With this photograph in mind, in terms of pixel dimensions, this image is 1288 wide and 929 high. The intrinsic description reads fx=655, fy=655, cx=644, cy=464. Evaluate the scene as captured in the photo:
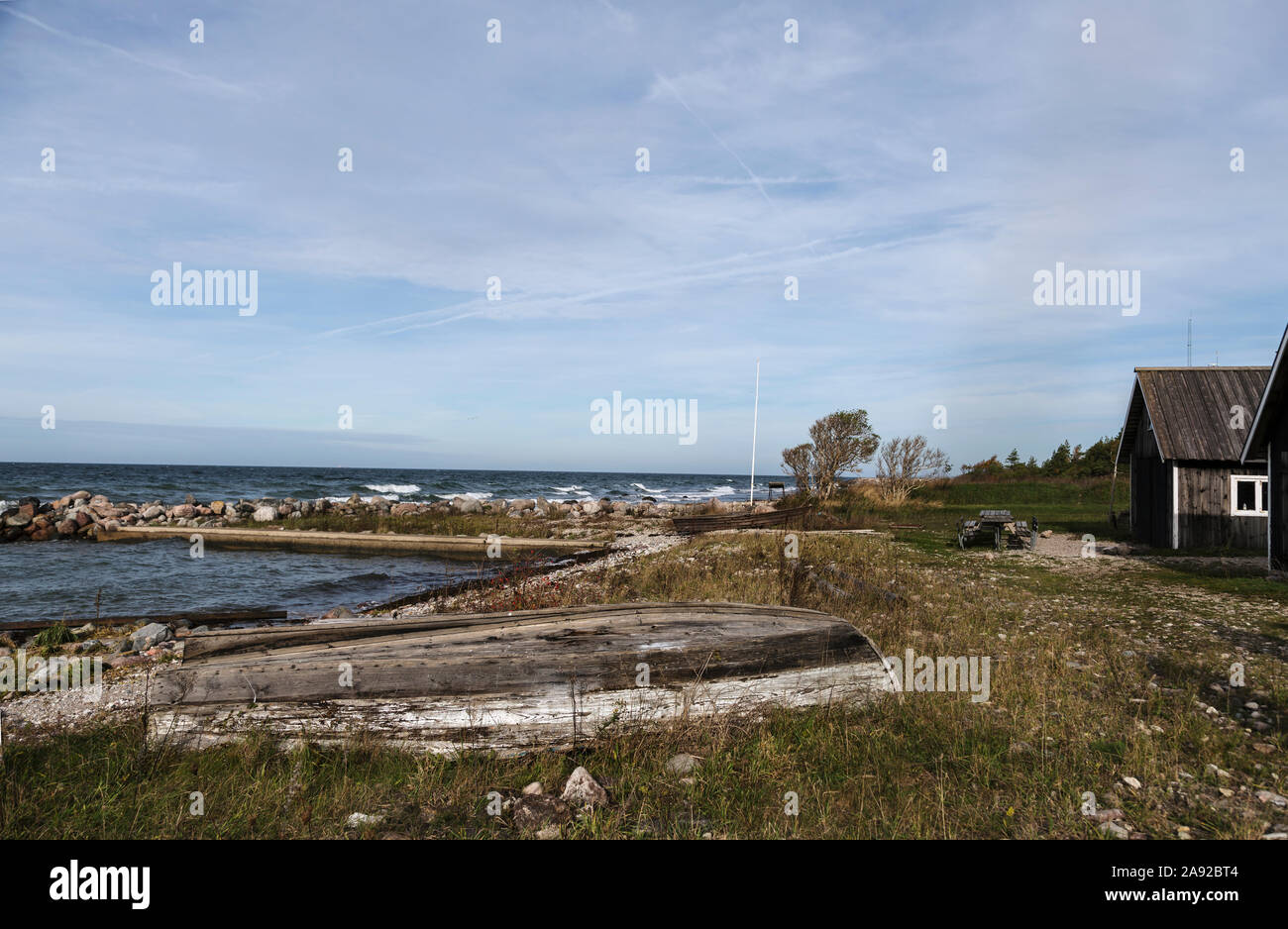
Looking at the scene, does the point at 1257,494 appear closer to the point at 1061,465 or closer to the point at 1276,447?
the point at 1276,447

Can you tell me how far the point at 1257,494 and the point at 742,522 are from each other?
15.6m

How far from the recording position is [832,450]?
112 feet

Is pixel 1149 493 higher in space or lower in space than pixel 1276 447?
lower

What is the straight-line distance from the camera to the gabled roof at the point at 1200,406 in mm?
19031

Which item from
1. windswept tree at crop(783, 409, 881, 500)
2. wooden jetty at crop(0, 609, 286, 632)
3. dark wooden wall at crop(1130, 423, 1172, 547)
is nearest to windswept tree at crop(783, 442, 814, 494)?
windswept tree at crop(783, 409, 881, 500)

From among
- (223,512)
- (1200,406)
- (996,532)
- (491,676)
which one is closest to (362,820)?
(491,676)

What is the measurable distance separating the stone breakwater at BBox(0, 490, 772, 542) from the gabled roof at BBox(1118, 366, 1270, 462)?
614 inches

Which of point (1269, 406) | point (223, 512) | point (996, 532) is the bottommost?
point (223, 512)

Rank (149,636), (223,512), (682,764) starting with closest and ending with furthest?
(682,764) → (149,636) → (223,512)

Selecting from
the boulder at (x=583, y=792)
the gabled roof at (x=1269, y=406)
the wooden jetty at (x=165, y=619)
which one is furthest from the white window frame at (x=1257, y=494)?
the wooden jetty at (x=165, y=619)

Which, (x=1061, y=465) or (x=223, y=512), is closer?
(x=223, y=512)

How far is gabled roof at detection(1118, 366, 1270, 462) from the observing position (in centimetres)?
1903

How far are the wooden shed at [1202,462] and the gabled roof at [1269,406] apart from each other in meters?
2.28
